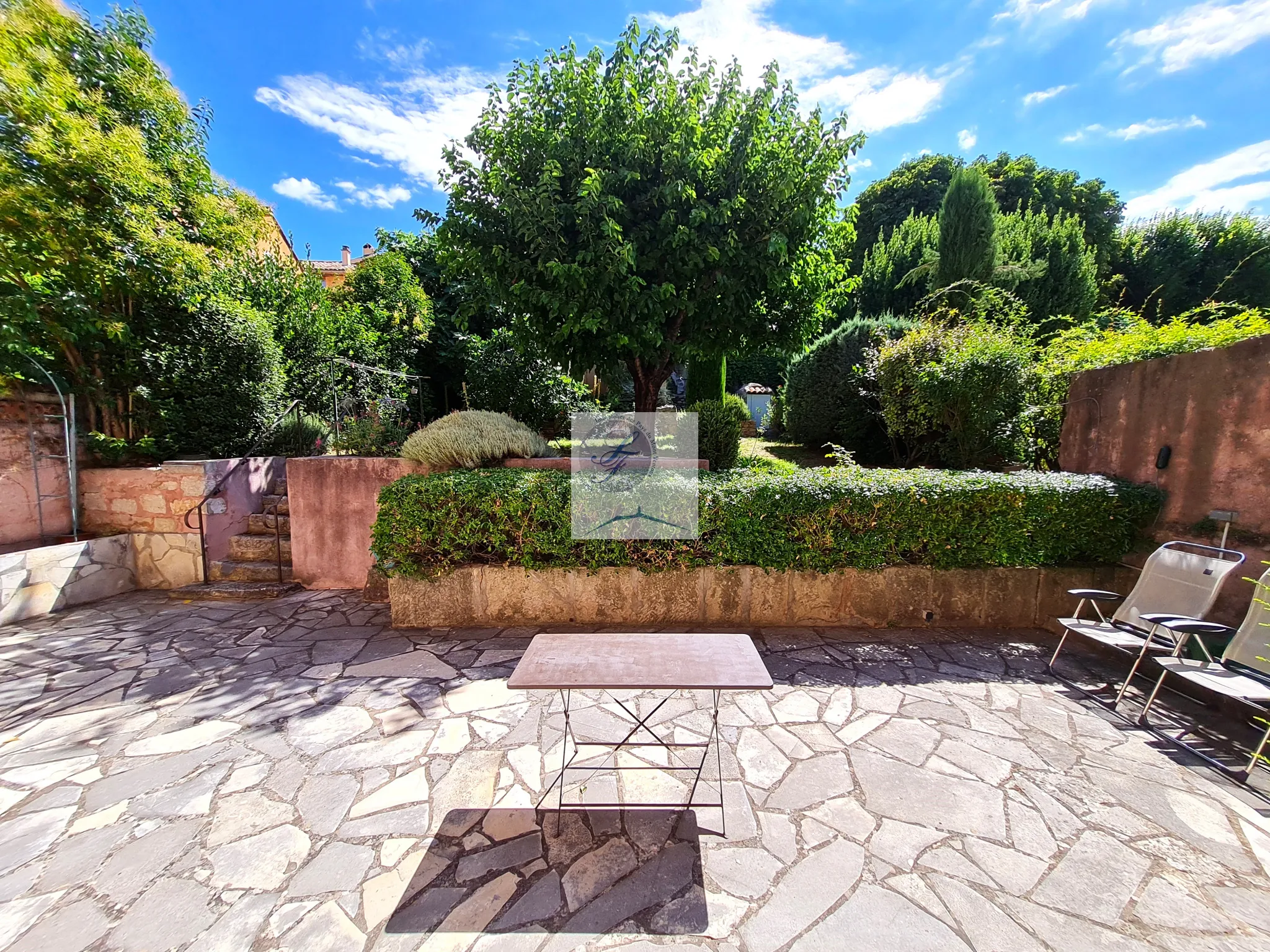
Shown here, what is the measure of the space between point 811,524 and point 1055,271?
1574 centimetres

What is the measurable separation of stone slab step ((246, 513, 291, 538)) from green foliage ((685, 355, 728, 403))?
6265mm

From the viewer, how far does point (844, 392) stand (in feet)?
29.0

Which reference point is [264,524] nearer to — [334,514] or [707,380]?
[334,514]

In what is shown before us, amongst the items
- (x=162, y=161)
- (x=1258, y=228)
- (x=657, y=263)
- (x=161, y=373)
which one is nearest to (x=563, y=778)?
(x=657, y=263)

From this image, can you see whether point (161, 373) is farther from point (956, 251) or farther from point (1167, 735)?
point (956, 251)

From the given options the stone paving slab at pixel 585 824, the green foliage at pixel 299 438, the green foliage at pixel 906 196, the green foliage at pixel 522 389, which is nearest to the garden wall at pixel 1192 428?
the stone paving slab at pixel 585 824

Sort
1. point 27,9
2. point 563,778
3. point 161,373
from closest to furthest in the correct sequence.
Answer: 1. point 563,778
2. point 27,9
3. point 161,373

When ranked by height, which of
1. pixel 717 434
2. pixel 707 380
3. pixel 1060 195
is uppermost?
pixel 1060 195

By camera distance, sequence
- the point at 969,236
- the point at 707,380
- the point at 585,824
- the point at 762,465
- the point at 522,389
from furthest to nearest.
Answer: the point at 969,236, the point at 707,380, the point at 522,389, the point at 762,465, the point at 585,824

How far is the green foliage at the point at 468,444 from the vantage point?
4.64 metres

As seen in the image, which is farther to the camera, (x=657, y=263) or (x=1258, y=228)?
(x=1258, y=228)

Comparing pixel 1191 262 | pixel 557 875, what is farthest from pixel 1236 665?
pixel 1191 262

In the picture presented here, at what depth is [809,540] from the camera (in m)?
3.93

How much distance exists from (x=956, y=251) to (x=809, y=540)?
13.2 meters
